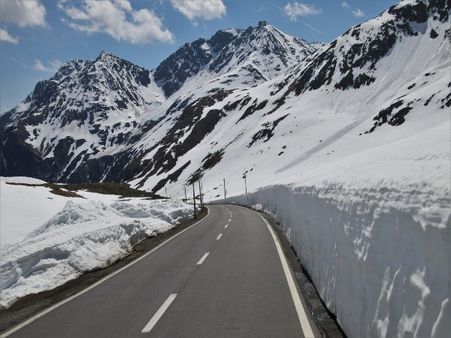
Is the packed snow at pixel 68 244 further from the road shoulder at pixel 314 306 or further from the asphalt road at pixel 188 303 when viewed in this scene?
the road shoulder at pixel 314 306

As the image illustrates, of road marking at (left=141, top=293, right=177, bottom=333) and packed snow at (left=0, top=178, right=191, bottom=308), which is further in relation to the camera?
packed snow at (left=0, top=178, right=191, bottom=308)

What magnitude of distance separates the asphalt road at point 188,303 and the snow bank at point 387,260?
1.25 meters

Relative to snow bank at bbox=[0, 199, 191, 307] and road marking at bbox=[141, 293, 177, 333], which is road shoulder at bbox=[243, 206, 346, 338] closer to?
road marking at bbox=[141, 293, 177, 333]

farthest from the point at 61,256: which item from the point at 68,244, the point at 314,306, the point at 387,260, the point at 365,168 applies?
the point at 387,260

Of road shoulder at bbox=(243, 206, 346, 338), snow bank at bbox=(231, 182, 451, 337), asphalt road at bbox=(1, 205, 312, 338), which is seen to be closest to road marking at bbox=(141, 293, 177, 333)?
asphalt road at bbox=(1, 205, 312, 338)

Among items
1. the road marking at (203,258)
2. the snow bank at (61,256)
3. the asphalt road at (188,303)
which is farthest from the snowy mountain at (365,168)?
the snow bank at (61,256)

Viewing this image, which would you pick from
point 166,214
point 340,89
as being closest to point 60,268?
point 166,214

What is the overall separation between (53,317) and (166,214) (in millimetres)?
21495

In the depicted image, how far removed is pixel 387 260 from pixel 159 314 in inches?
211

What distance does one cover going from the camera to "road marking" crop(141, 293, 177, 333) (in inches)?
334

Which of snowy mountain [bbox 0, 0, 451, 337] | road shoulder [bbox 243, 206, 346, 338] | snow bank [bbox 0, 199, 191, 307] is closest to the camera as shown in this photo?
snowy mountain [bbox 0, 0, 451, 337]

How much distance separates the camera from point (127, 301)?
10688 mm

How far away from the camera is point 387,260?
5.46m

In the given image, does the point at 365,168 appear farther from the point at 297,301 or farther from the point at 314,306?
the point at 297,301
